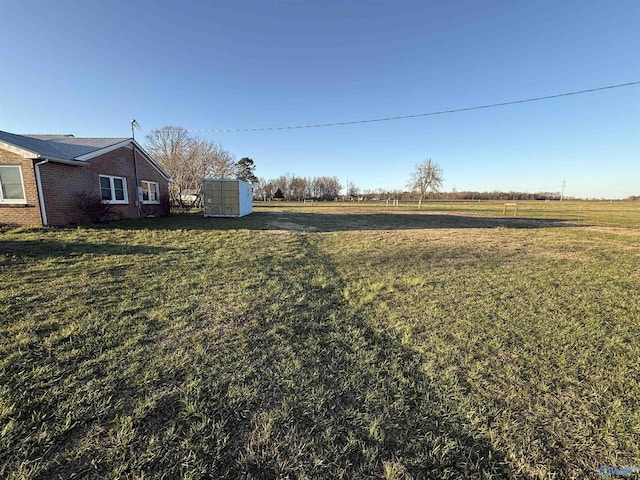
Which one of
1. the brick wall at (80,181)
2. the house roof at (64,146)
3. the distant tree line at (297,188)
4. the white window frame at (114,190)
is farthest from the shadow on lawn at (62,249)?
the distant tree line at (297,188)

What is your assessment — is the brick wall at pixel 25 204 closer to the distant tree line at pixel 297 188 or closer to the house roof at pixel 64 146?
the house roof at pixel 64 146

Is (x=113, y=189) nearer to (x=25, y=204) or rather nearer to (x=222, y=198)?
(x=25, y=204)

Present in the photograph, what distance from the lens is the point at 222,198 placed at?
17.5 m

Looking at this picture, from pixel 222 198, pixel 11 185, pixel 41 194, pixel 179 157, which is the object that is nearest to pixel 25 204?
pixel 41 194

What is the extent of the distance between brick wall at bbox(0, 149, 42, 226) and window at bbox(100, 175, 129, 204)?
2733mm

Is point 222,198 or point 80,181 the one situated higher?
point 80,181

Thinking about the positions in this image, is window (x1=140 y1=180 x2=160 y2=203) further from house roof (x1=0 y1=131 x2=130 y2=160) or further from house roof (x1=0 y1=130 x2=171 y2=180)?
house roof (x1=0 y1=131 x2=130 y2=160)

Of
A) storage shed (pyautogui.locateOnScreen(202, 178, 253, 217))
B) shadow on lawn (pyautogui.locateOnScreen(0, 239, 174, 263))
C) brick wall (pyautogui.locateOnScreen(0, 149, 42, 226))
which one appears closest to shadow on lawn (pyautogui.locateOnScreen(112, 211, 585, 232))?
storage shed (pyautogui.locateOnScreen(202, 178, 253, 217))

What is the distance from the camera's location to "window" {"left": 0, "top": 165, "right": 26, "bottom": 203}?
971 centimetres

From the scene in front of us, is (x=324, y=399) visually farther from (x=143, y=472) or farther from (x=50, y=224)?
(x=50, y=224)

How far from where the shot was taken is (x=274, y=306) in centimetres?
395

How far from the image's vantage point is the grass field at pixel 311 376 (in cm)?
168

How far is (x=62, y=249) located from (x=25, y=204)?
5189 millimetres

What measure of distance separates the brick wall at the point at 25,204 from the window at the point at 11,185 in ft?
0.61
